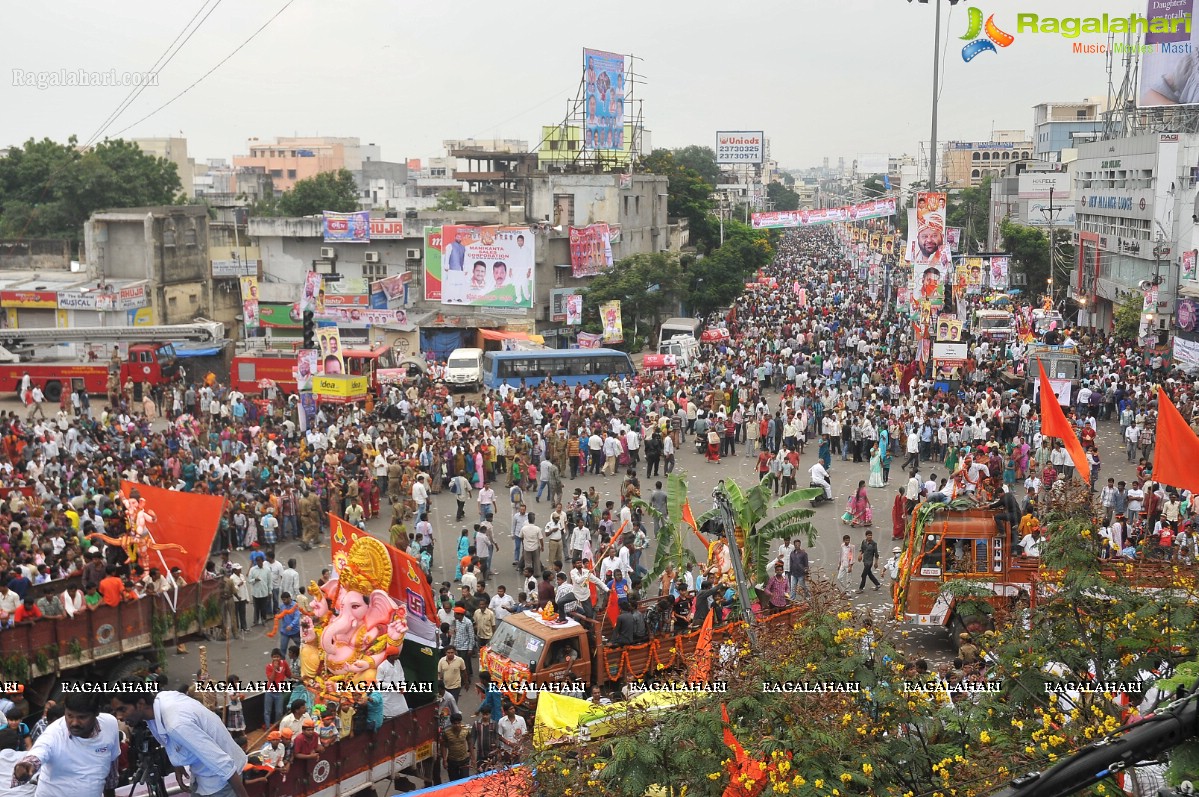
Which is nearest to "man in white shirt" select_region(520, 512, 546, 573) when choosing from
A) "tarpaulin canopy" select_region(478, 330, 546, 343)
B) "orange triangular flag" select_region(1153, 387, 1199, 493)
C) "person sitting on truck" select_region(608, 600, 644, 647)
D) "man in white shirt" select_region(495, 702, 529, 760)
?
"person sitting on truck" select_region(608, 600, 644, 647)

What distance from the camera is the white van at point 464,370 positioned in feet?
117

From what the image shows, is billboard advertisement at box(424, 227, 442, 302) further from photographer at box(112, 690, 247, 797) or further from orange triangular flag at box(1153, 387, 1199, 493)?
photographer at box(112, 690, 247, 797)

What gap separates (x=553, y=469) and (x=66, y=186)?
153ft

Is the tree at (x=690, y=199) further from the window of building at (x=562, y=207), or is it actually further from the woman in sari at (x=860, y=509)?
the woman in sari at (x=860, y=509)

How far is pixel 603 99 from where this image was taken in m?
58.7

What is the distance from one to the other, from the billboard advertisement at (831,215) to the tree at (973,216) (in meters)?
34.6

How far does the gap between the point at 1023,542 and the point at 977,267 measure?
25.9 m

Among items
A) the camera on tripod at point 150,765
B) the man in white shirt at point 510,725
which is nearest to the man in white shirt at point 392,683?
the man in white shirt at point 510,725

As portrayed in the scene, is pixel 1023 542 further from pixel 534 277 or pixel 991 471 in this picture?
pixel 534 277

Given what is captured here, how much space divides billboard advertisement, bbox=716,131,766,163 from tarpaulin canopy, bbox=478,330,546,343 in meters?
74.5

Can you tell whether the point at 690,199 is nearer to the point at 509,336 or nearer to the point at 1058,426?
the point at 509,336

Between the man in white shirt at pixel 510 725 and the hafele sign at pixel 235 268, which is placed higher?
the hafele sign at pixel 235 268

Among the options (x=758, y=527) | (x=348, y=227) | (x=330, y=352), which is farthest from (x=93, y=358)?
(x=758, y=527)

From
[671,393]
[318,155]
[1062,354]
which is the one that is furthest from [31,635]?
[318,155]
